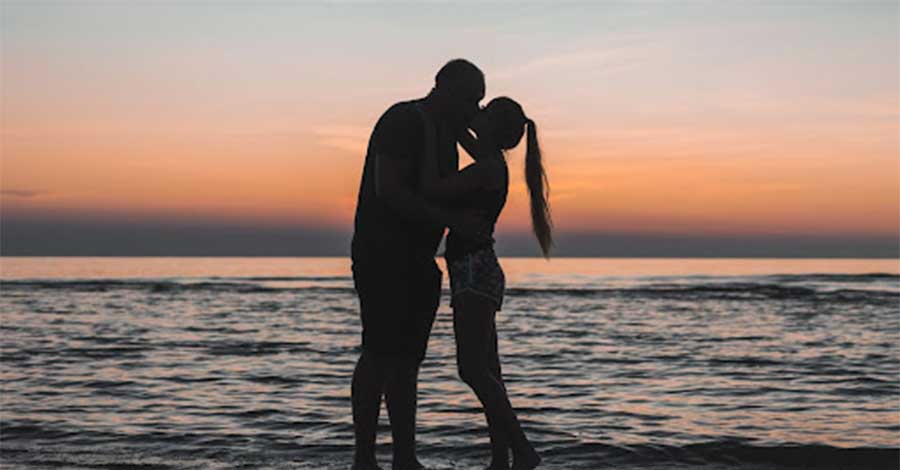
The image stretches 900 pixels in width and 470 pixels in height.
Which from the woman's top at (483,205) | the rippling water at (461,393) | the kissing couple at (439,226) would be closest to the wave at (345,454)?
the rippling water at (461,393)

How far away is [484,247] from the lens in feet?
14.8

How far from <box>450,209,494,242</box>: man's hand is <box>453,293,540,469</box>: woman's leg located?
0.28m

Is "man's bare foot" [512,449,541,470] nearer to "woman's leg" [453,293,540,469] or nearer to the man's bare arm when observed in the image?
"woman's leg" [453,293,540,469]

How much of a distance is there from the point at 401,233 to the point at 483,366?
29.1 inches

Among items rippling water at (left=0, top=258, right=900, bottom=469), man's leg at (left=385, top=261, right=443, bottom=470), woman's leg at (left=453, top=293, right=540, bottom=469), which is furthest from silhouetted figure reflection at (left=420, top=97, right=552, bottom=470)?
rippling water at (left=0, top=258, right=900, bottom=469)

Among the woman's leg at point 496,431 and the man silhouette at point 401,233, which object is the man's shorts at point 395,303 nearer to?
the man silhouette at point 401,233

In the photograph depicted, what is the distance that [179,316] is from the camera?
72.7 ft

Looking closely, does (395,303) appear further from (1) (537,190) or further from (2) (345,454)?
(2) (345,454)

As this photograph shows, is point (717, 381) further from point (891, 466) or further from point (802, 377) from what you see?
point (891, 466)

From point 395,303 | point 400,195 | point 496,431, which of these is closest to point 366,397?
point 395,303

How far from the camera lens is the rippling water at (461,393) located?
6312mm

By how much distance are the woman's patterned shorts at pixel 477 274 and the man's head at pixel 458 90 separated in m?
0.65

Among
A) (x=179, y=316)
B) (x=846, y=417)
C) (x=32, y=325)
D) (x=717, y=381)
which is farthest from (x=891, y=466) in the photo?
(x=179, y=316)

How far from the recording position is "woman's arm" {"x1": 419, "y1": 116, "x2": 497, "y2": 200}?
4.33m
